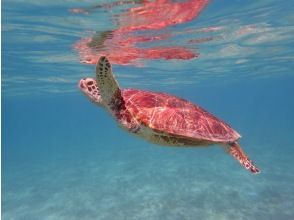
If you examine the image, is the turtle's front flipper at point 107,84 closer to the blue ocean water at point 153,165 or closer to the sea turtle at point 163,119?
the sea turtle at point 163,119

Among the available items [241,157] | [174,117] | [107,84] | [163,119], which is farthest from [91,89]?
[241,157]

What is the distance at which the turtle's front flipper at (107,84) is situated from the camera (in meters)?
5.38

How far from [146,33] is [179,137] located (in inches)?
439

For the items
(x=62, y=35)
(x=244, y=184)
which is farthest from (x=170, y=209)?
(x=62, y=35)

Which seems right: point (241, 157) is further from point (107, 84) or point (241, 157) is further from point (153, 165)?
point (153, 165)

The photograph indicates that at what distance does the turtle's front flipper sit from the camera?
5383 millimetres

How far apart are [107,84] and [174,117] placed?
1767mm

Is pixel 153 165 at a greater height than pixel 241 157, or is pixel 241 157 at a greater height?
pixel 241 157

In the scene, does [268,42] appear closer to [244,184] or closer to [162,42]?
[162,42]

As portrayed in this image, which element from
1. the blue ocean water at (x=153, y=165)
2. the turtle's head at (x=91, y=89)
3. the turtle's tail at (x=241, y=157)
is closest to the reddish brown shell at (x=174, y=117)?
the turtle's tail at (x=241, y=157)

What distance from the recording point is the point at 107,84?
5738mm

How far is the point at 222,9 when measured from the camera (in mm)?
13922

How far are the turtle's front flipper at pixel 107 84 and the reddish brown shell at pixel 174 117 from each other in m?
0.57

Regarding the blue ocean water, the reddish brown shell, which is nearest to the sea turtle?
the reddish brown shell
